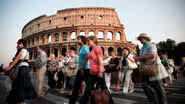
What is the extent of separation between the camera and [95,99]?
323 cm

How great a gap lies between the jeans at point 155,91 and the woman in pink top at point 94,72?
0.55 metres

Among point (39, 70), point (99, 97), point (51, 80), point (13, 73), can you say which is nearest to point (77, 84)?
point (99, 97)

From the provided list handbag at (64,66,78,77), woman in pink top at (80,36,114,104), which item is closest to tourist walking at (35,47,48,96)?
handbag at (64,66,78,77)

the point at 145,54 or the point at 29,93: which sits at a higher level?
the point at 145,54

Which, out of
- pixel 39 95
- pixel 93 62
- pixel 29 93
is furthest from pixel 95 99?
pixel 39 95

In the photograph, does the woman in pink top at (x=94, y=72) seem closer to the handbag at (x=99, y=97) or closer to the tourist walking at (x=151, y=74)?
the handbag at (x=99, y=97)

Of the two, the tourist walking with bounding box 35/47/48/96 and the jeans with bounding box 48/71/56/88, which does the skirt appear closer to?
the tourist walking with bounding box 35/47/48/96

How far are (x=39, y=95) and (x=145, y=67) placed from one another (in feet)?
9.30

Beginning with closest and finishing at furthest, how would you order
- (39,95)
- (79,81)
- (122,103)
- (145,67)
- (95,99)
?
1. (95,99)
2. (145,67)
3. (79,81)
4. (122,103)
5. (39,95)

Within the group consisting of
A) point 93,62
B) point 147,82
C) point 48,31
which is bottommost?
point 147,82

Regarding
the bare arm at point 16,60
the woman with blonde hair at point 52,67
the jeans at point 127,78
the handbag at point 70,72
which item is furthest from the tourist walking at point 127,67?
the bare arm at point 16,60

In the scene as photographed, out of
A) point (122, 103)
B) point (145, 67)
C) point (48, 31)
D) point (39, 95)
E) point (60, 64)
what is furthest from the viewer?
point (48, 31)

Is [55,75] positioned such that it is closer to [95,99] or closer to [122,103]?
[122,103]

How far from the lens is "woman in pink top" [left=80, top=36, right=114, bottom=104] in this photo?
3412mm
